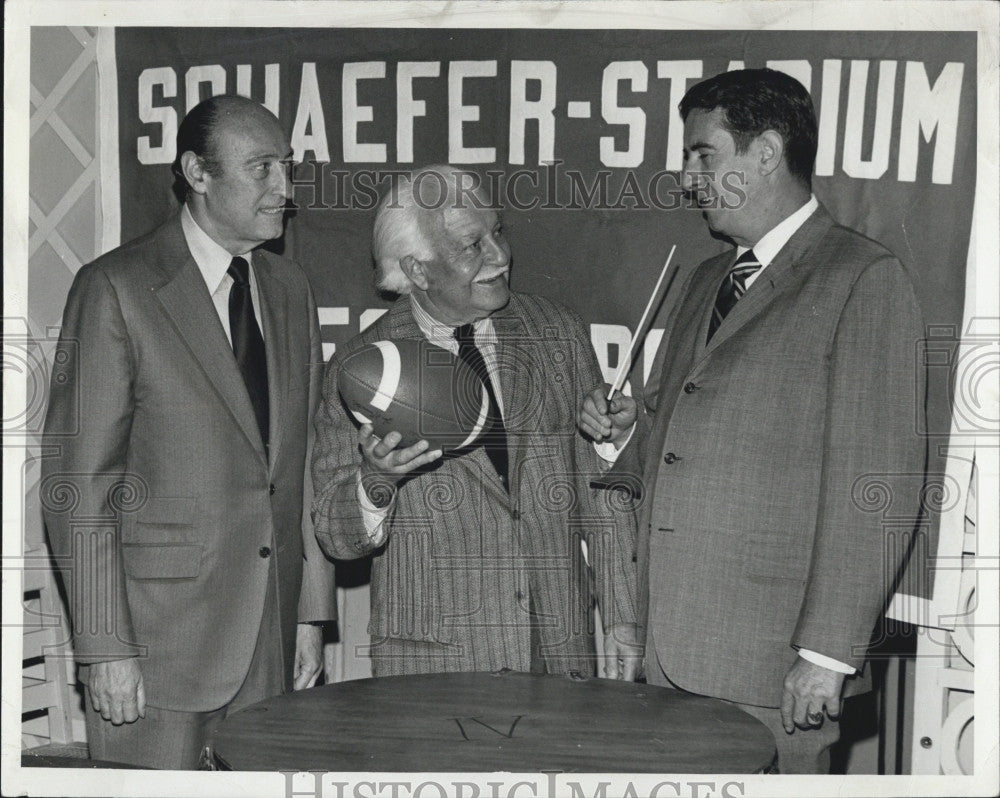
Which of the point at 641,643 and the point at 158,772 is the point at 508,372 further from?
the point at 158,772

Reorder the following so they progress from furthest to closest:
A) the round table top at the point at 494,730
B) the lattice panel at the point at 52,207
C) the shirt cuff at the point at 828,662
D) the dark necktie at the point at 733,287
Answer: the lattice panel at the point at 52,207, the dark necktie at the point at 733,287, the shirt cuff at the point at 828,662, the round table top at the point at 494,730

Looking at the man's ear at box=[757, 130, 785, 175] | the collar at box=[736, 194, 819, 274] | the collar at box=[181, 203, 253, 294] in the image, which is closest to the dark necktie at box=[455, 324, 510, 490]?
the collar at box=[181, 203, 253, 294]

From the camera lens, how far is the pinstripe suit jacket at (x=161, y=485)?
9.69 feet

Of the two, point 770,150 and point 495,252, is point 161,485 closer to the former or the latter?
point 495,252

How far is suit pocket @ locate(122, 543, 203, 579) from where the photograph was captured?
298cm

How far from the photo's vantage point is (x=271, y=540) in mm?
3023

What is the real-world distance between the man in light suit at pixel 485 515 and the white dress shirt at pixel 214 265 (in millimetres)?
312

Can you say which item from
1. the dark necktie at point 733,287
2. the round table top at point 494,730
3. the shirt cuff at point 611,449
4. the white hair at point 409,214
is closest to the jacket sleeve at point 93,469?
the round table top at point 494,730

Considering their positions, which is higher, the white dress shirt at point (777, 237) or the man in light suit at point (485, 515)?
the white dress shirt at point (777, 237)

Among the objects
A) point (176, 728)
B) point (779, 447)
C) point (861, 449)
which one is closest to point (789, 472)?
point (779, 447)

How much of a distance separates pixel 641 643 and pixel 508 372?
729 millimetres

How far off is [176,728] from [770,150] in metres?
1.96

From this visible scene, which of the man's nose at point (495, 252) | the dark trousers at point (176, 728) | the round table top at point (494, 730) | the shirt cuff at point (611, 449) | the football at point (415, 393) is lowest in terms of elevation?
the dark trousers at point (176, 728)

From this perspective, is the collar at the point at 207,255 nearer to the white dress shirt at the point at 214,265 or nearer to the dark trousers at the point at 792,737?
the white dress shirt at the point at 214,265
